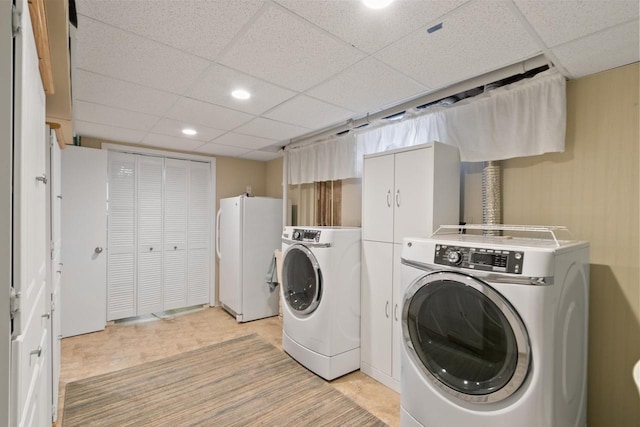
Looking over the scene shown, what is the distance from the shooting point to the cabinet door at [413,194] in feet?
7.07

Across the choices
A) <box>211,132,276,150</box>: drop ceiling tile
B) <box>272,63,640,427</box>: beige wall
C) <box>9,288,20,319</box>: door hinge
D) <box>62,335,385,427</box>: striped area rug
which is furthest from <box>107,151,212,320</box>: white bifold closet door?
<box>272,63,640,427</box>: beige wall

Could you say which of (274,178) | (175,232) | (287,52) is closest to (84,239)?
(175,232)

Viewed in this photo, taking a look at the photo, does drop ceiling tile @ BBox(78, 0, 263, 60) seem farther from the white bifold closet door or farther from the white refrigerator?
the white bifold closet door

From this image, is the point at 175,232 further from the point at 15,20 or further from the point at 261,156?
the point at 15,20

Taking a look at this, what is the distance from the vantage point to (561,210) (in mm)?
1923

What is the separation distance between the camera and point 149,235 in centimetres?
406

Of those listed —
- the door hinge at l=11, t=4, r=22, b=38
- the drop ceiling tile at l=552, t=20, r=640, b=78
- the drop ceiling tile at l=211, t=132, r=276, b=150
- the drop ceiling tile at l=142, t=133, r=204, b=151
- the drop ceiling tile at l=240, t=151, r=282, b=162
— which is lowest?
the door hinge at l=11, t=4, r=22, b=38

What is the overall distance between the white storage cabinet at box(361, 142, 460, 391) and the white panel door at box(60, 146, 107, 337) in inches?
121

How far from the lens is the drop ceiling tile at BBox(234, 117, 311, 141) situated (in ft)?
9.76

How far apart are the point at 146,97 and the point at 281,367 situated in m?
2.50

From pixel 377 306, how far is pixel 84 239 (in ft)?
10.9

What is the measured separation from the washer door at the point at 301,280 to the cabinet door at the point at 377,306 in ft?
1.36

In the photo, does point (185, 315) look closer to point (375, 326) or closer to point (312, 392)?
point (312, 392)

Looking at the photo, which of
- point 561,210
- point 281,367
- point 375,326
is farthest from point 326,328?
point 561,210
